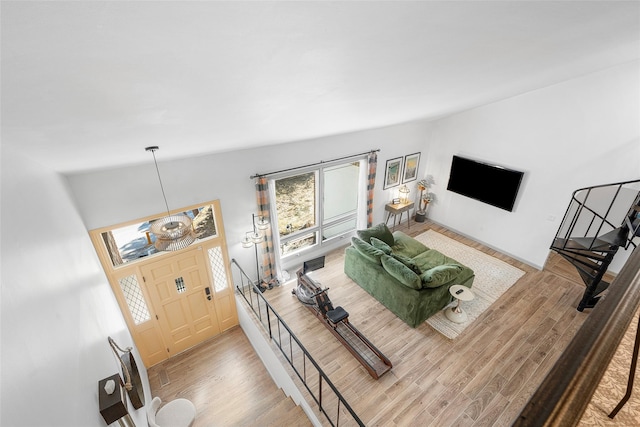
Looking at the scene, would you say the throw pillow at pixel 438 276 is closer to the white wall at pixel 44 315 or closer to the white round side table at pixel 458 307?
the white round side table at pixel 458 307

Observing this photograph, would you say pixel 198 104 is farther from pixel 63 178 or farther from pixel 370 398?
pixel 370 398

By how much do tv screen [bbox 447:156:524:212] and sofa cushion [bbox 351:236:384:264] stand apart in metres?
3.11

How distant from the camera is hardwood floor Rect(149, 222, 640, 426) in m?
3.64

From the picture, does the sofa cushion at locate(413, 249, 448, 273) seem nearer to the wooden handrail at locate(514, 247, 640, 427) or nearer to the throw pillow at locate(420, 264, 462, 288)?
the throw pillow at locate(420, 264, 462, 288)

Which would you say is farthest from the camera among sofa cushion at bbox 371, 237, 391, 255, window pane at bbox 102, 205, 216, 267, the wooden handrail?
sofa cushion at bbox 371, 237, 391, 255

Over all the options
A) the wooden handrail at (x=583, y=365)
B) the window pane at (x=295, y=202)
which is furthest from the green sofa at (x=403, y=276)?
the wooden handrail at (x=583, y=365)

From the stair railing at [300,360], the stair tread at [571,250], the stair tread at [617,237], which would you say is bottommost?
the stair railing at [300,360]

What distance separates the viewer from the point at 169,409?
3.86 meters

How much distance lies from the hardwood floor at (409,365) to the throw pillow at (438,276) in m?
0.79

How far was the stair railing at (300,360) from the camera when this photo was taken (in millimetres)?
3287

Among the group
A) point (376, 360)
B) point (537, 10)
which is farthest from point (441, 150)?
point (537, 10)

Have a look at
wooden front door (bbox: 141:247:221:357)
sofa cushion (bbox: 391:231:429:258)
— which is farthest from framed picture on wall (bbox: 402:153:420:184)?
wooden front door (bbox: 141:247:221:357)

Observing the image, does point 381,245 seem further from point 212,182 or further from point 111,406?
point 111,406

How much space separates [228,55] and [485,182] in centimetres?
660
